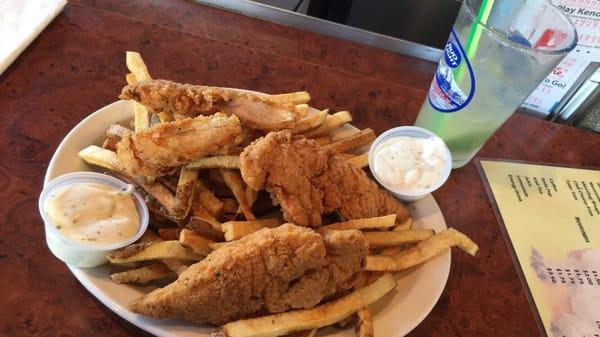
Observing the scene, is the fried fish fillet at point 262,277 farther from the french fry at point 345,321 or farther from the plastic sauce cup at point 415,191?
the plastic sauce cup at point 415,191

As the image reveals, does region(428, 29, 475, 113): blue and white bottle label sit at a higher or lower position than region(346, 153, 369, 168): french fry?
higher

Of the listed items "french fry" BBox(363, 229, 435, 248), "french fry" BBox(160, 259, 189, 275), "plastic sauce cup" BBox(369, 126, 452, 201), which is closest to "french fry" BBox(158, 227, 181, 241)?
"french fry" BBox(160, 259, 189, 275)

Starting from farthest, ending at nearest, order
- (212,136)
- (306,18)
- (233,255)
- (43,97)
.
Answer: (306,18) < (43,97) < (212,136) < (233,255)

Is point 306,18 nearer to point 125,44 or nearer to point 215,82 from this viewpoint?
point 215,82

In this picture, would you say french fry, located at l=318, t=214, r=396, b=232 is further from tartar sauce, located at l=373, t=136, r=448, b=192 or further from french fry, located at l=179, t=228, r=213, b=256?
french fry, located at l=179, t=228, r=213, b=256

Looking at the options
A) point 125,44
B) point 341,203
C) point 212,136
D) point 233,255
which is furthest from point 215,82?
point 233,255

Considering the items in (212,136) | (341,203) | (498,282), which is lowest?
(498,282)

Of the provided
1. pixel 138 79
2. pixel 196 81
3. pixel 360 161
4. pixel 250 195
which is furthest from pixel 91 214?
pixel 196 81

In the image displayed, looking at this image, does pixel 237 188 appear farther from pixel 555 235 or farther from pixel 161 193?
pixel 555 235
